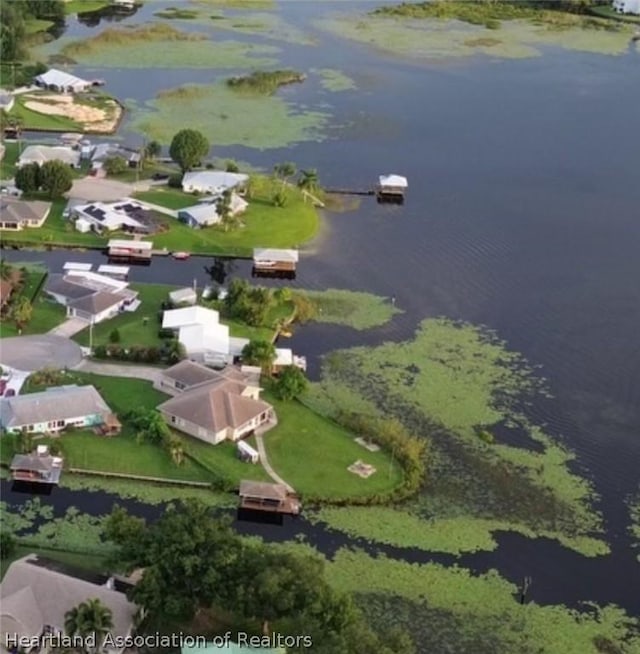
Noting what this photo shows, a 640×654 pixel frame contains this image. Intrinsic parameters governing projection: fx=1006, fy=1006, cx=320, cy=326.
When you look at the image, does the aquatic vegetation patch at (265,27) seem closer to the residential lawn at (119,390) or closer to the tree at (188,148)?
the tree at (188,148)

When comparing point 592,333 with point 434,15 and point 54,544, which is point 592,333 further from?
point 434,15

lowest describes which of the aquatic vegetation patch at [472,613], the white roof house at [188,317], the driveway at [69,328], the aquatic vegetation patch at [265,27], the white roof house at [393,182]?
the aquatic vegetation patch at [472,613]

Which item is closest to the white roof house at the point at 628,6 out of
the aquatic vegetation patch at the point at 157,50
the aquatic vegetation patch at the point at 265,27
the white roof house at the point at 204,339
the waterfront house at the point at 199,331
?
the aquatic vegetation patch at the point at 265,27

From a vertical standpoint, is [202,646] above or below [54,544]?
above

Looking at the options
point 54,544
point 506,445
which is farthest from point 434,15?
point 54,544

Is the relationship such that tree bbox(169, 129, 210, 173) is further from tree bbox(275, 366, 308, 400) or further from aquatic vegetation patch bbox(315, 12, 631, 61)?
aquatic vegetation patch bbox(315, 12, 631, 61)

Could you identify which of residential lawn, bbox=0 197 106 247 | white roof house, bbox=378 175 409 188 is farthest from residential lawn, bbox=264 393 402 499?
white roof house, bbox=378 175 409 188

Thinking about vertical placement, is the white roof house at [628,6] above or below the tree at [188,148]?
above
